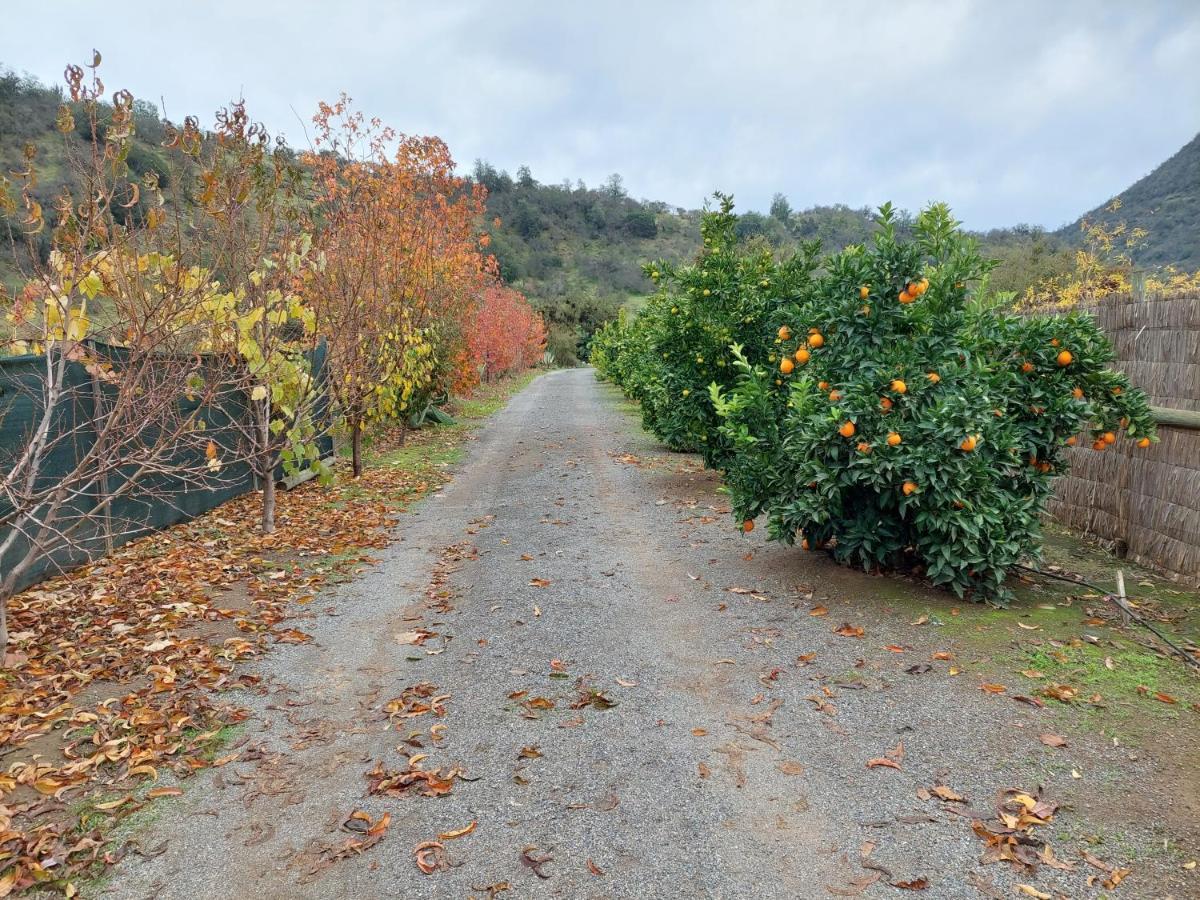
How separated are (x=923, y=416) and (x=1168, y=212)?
29.6m

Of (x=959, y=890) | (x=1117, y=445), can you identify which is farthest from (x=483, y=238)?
(x=959, y=890)

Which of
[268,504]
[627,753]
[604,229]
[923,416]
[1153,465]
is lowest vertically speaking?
[627,753]

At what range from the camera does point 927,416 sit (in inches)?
195

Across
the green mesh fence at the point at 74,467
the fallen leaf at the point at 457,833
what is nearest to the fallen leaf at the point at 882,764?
the fallen leaf at the point at 457,833

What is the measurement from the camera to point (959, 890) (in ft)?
8.54

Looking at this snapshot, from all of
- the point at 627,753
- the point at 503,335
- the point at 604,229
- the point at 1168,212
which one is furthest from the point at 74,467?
the point at 604,229

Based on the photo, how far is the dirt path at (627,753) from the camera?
275 cm

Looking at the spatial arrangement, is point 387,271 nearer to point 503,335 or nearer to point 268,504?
point 268,504

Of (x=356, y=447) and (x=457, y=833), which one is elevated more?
(x=356, y=447)

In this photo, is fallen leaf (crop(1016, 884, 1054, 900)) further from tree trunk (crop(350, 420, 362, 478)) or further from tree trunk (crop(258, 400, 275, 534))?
tree trunk (crop(350, 420, 362, 478))

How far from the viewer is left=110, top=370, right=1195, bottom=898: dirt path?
2746 millimetres

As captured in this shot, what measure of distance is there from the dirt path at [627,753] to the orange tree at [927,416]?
0.51 m

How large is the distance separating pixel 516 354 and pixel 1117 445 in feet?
107

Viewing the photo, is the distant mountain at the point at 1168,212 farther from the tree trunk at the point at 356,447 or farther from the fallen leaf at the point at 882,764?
the fallen leaf at the point at 882,764
